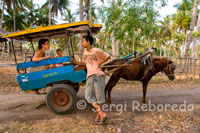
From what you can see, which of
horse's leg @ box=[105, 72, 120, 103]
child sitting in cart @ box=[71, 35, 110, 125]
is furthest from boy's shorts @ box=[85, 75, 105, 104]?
horse's leg @ box=[105, 72, 120, 103]

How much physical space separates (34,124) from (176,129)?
10.4 feet

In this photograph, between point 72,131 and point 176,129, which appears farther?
point 176,129

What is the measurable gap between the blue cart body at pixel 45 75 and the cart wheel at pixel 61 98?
237 millimetres

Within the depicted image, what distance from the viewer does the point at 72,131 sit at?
9.64ft

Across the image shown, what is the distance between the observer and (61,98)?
3711mm

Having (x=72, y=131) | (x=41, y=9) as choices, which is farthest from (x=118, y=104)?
(x=41, y=9)

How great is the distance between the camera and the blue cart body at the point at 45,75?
3.54 meters

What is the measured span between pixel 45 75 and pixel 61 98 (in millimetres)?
720

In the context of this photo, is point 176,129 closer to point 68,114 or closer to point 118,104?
point 118,104

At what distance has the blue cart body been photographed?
354 cm

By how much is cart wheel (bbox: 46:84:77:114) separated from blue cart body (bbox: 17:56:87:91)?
0.78 feet

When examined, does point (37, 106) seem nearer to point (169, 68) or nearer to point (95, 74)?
point (95, 74)

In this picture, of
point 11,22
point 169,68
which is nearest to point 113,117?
point 169,68

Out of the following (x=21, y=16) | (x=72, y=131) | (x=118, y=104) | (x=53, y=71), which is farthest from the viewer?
(x=21, y=16)
